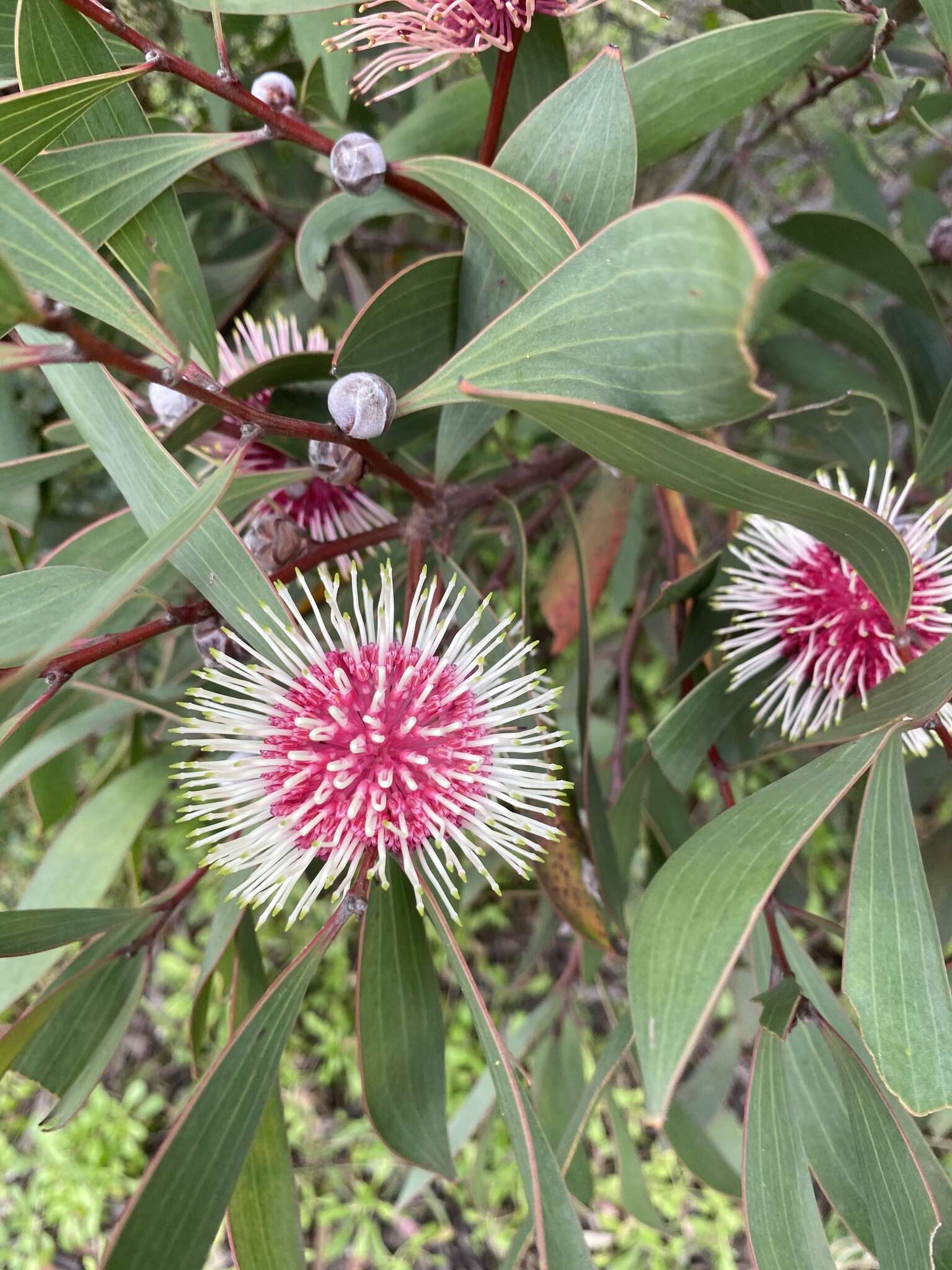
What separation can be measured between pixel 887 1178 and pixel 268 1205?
0.50m

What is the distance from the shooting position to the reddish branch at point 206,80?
2.02ft

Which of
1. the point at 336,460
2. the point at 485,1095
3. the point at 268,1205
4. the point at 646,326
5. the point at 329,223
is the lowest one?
the point at 268,1205

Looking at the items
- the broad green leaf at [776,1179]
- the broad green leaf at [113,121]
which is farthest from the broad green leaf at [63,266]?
the broad green leaf at [776,1179]

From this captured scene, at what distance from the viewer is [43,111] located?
59 centimetres

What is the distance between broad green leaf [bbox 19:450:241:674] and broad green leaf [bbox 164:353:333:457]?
0.69ft

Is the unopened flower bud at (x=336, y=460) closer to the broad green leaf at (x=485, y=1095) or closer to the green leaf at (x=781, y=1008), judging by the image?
the green leaf at (x=781, y=1008)

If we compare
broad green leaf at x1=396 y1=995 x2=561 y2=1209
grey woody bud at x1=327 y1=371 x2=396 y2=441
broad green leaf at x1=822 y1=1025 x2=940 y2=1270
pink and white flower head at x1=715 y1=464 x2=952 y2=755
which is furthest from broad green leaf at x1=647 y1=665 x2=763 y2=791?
broad green leaf at x1=396 y1=995 x2=561 y2=1209

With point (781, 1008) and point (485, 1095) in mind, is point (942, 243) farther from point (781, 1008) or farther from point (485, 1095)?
point (485, 1095)

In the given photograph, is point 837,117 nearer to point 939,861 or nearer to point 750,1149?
point 939,861

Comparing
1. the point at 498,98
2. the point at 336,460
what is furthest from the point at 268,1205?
the point at 498,98

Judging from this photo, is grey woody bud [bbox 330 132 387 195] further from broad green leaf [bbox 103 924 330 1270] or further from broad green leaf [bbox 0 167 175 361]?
broad green leaf [bbox 103 924 330 1270]

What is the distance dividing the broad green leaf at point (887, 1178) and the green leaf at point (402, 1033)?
1.18ft

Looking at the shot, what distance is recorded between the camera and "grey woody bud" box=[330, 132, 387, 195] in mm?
703

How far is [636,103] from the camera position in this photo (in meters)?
0.70
